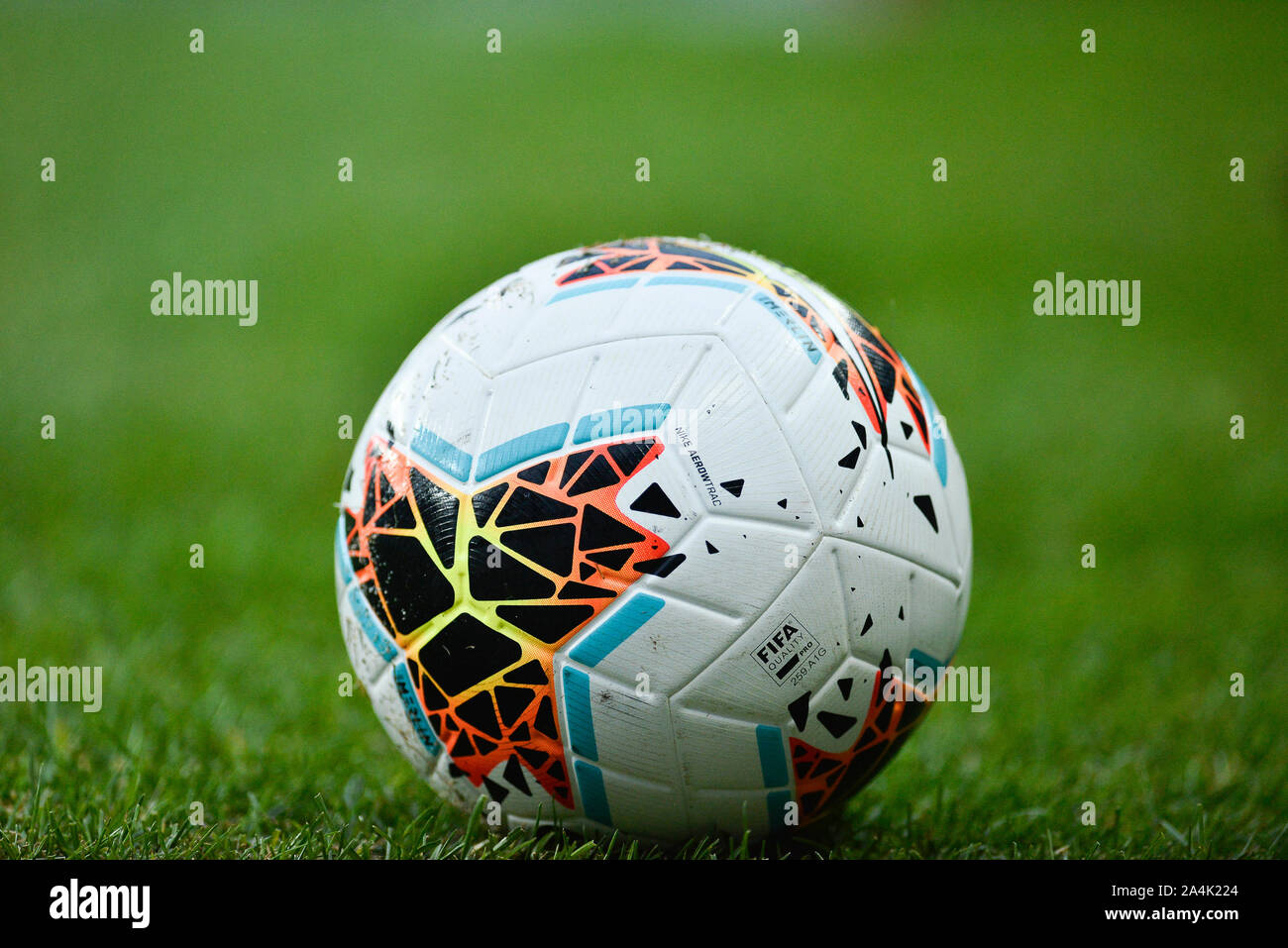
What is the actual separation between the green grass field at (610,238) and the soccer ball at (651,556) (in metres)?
0.28

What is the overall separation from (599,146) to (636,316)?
1128 centimetres

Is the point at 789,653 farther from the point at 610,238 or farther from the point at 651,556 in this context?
the point at 610,238

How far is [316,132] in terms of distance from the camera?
13.5m

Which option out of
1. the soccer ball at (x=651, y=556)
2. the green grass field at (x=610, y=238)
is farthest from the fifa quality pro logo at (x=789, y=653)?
the green grass field at (x=610, y=238)

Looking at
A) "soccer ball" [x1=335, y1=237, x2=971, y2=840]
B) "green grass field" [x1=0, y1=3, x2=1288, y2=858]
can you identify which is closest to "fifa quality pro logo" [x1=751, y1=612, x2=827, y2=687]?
"soccer ball" [x1=335, y1=237, x2=971, y2=840]

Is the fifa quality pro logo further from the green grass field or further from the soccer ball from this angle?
the green grass field

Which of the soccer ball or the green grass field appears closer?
the soccer ball

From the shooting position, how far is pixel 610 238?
32.2 feet

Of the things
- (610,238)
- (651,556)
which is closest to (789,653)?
(651,556)

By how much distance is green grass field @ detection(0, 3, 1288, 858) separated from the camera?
11.6 feet

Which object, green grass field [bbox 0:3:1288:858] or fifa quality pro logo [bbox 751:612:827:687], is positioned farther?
green grass field [bbox 0:3:1288:858]

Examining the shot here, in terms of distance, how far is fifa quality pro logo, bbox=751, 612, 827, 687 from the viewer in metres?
2.54

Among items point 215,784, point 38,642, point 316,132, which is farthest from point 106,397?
point 316,132
